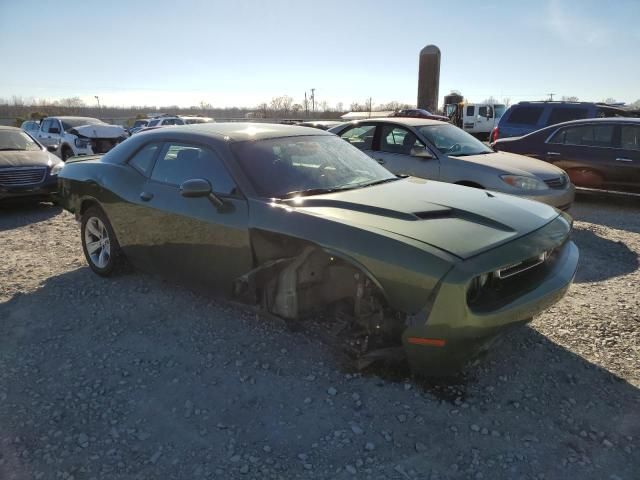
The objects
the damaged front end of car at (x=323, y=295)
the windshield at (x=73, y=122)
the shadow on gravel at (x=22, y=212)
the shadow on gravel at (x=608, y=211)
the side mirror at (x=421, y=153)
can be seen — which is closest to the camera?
the damaged front end of car at (x=323, y=295)

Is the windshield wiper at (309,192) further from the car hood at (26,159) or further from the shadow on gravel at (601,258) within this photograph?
the car hood at (26,159)

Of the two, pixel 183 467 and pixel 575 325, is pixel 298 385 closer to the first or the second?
pixel 183 467

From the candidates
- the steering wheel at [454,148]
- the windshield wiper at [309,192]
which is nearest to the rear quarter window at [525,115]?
the steering wheel at [454,148]

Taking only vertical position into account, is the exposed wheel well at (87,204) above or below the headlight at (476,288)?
above

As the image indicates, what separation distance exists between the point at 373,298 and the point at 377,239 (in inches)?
17.0

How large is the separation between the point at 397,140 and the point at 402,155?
0.30 metres

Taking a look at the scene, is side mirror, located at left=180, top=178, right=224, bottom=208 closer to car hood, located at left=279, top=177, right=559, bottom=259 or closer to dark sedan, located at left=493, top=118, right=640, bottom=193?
car hood, located at left=279, top=177, right=559, bottom=259

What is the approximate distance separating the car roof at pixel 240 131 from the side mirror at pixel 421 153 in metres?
2.23

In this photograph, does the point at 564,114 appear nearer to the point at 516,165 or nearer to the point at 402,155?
the point at 516,165

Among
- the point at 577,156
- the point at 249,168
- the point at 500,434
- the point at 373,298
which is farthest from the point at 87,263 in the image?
the point at 577,156

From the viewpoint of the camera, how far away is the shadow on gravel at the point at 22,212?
763cm

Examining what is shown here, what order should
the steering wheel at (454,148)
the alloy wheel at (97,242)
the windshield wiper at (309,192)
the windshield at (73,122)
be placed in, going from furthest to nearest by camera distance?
the windshield at (73,122), the steering wheel at (454,148), the alloy wheel at (97,242), the windshield wiper at (309,192)

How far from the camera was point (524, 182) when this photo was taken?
6.38 meters

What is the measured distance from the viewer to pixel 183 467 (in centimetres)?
240
